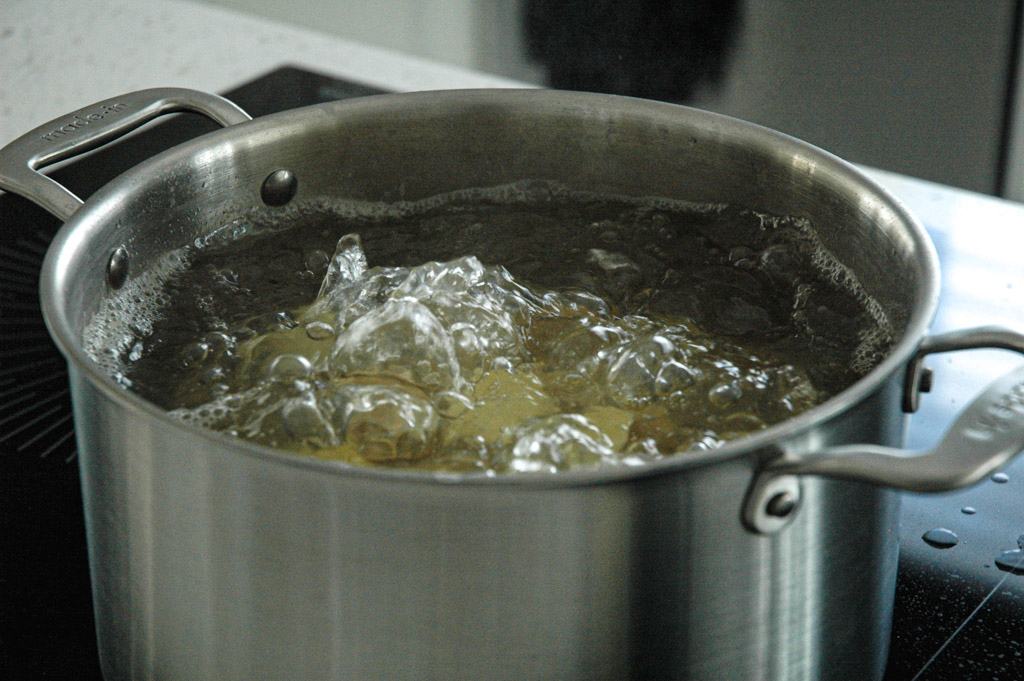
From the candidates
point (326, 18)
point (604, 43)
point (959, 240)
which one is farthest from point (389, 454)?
point (326, 18)

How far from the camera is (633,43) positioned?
1.64 m

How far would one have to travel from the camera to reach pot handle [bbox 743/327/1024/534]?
0.50 m

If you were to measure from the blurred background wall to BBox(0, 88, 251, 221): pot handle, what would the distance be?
0.85 m

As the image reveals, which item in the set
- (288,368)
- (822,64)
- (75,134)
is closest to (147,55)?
(822,64)

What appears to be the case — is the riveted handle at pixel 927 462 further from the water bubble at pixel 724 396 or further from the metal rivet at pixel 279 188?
the metal rivet at pixel 279 188

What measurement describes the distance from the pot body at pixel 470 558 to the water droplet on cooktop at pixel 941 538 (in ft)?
Result: 0.56

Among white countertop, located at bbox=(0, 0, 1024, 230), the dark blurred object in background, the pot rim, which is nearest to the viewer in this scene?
the pot rim

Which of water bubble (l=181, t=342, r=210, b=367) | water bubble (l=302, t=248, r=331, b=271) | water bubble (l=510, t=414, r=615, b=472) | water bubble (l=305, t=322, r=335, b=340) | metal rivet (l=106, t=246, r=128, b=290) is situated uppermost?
metal rivet (l=106, t=246, r=128, b=290)

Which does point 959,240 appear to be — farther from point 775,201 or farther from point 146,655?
point 146,655

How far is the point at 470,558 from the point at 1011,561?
491mm

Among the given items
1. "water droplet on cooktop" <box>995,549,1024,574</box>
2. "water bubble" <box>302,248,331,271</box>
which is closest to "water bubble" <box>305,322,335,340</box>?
"water bubble" <box>302,248,331,271</box>

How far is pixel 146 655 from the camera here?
0.63m

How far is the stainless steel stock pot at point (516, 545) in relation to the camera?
50 cm

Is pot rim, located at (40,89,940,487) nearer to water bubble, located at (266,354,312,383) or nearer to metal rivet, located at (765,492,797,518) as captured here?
metal rivet, located at (765,492,797,518)
